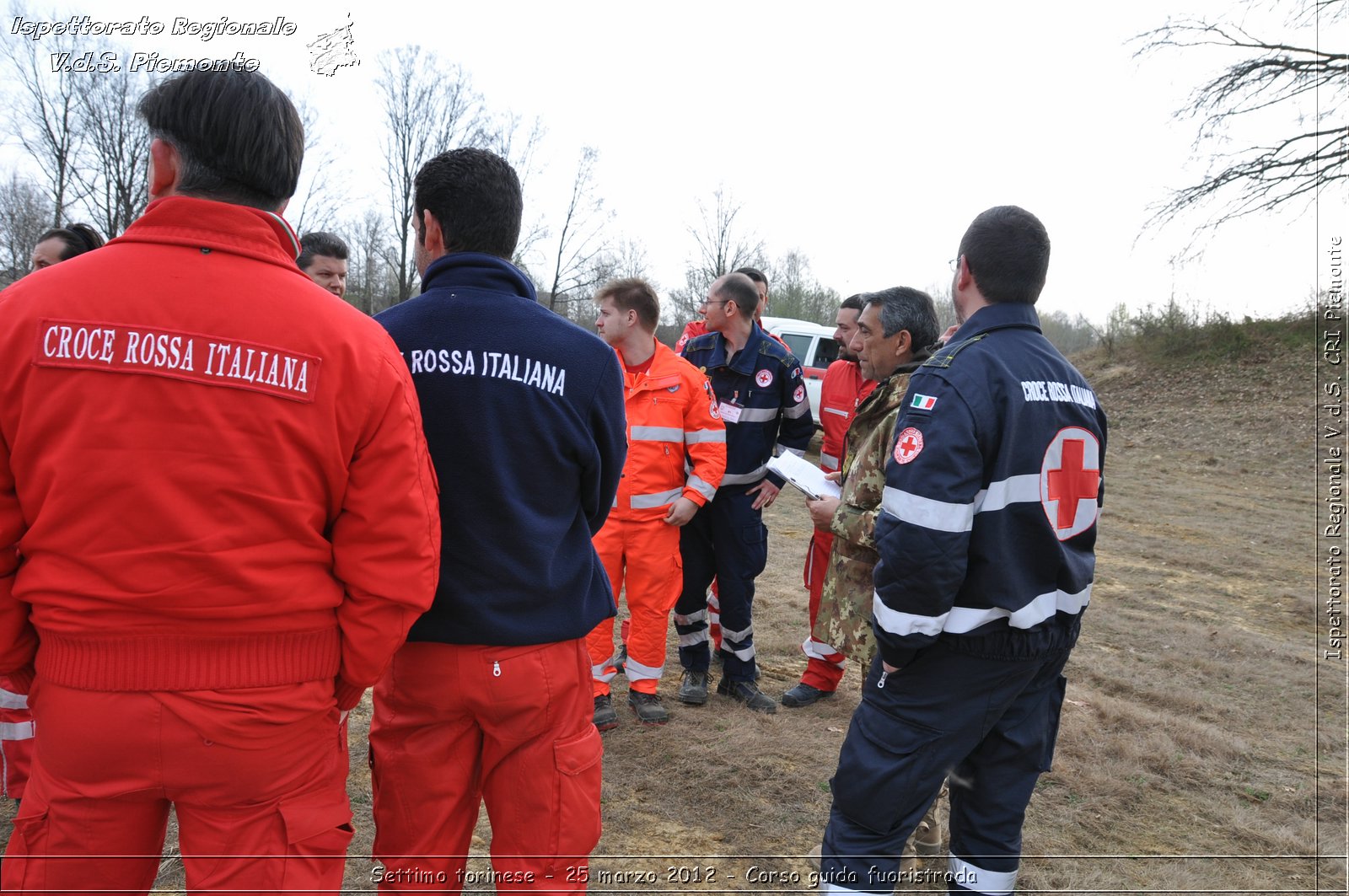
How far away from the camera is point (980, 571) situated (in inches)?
92.2

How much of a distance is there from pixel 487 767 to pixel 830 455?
12.2ft

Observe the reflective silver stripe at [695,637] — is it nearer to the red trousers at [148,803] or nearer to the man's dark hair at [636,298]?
the man's dark hair at [636,298]

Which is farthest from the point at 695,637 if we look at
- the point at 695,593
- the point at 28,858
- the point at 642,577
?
the point at 28,858

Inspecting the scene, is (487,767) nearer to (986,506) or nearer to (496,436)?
(496,436)

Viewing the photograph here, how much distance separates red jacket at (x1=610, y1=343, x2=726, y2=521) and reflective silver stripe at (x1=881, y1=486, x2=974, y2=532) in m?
2.20

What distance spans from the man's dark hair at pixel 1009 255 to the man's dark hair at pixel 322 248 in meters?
3.30

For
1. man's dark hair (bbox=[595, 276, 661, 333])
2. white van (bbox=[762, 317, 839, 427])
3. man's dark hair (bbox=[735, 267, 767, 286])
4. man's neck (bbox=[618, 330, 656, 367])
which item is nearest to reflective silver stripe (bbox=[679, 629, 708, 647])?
man's neck (bbox=[618, 330, 656, 367])

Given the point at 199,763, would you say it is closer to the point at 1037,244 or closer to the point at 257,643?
the point at 257,643

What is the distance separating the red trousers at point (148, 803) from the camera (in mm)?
1551

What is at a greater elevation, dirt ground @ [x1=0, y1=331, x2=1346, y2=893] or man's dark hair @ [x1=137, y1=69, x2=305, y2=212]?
man's dark hair @ [x1=137, y1=69, x2=305, y2=212]

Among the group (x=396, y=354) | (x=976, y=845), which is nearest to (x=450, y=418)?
(x=396, y=354)

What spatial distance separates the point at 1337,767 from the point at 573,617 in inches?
176

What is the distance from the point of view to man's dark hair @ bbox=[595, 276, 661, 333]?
4.36 m

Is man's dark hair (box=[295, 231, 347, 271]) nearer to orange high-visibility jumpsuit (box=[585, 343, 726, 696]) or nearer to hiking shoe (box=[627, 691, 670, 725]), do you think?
orange high-visibility jumpsuit (box=[585, 343, 726, 696])
